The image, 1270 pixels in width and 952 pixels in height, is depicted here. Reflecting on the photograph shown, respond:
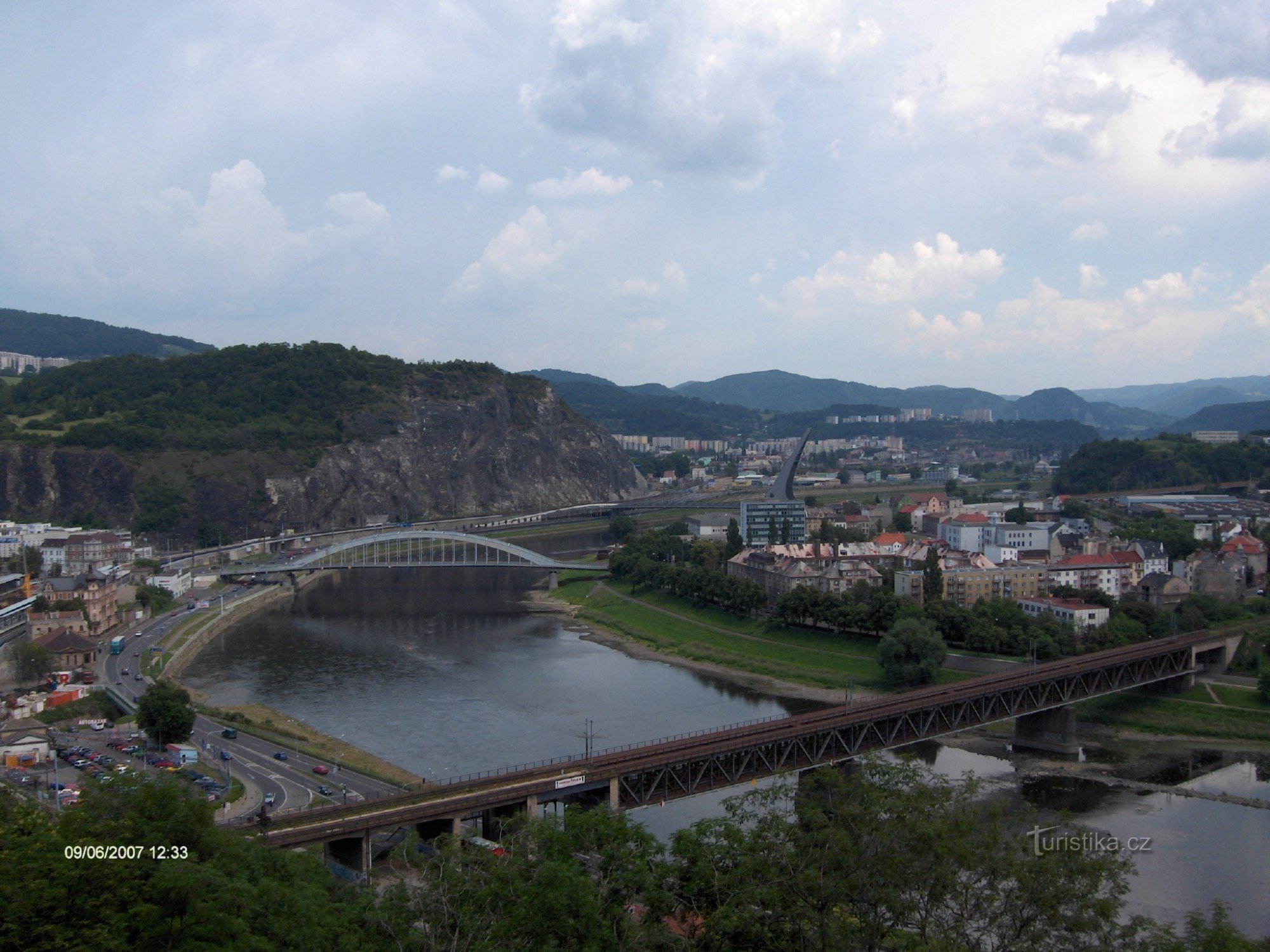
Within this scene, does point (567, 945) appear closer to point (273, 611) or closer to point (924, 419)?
point (273, 611)

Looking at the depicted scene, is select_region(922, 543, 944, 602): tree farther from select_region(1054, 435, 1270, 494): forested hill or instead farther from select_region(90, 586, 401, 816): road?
select_region(1054, 435, 1270, 494): forested hill

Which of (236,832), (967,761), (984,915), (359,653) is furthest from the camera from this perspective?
(359,653)

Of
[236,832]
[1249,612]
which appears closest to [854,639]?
[1249,612]

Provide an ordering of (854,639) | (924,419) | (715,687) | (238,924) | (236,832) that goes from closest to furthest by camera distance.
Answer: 1. (238,924)
2. (236,832)
3. (715,687)
4. (854,639)
5. (924,419)

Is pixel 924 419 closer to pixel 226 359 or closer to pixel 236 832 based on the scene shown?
pixel 226 359

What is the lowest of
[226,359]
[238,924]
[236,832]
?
[236,832]

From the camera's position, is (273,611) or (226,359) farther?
(226,359)

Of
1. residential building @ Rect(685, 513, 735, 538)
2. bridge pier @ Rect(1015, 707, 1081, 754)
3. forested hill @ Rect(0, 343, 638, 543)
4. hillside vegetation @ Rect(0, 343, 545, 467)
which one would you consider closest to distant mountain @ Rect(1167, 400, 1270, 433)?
forested hill @ Rect(0, 343, 638, 543)

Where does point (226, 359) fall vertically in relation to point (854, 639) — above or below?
above
